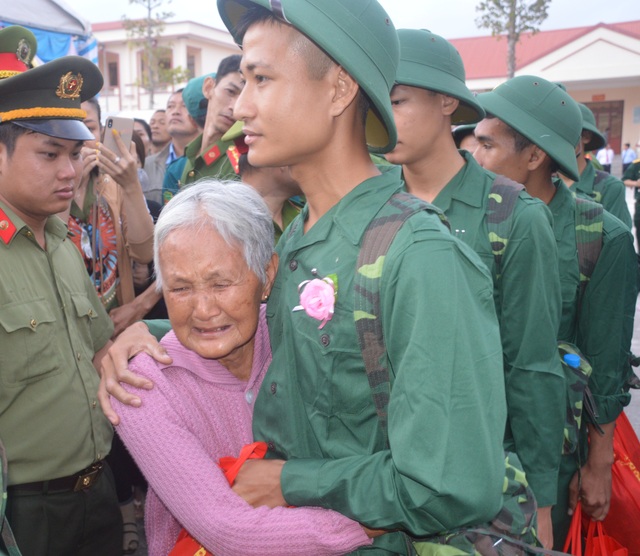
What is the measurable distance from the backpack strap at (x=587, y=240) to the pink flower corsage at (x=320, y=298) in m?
1.98

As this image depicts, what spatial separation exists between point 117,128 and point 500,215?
7.15 feet

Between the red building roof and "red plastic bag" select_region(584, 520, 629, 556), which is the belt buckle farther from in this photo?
the red building roof

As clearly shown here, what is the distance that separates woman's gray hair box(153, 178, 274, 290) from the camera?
1690 mm

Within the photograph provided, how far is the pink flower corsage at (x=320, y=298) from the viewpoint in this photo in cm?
142

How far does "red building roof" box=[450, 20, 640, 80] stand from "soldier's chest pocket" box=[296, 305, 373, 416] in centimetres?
3486

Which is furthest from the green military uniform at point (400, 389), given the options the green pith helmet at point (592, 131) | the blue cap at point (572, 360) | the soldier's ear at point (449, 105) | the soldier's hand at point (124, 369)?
the green pith helmet at point (592, 131)

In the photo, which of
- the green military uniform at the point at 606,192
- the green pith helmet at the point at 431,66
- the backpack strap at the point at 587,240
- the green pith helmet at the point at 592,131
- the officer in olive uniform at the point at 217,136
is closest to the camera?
the green pith helmet at the point at 431,66

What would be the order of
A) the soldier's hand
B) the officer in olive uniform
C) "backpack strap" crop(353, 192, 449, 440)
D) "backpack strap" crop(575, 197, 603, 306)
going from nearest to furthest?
"backpack strap" crop(353, 192, 449, 440), the soldier's hand, "backpack strap" crop(575, 197, 603, 306), the officer in olive uniform

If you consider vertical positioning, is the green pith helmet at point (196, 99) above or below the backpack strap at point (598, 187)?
above

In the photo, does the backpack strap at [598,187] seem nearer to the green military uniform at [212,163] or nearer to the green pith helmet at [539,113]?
the green pith helmet at [539,113]

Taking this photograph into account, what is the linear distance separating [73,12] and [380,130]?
6.56 meters

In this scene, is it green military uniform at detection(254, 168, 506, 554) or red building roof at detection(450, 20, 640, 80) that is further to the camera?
red building roof at detection(450, 20, 640, 80)

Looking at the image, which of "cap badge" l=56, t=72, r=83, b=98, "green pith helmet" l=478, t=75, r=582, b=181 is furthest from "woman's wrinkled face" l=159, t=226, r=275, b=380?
"green pith helmet" l=478, t=75, r=582, b=181

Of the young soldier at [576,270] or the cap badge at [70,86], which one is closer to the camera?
the cap badge at [70,86]
